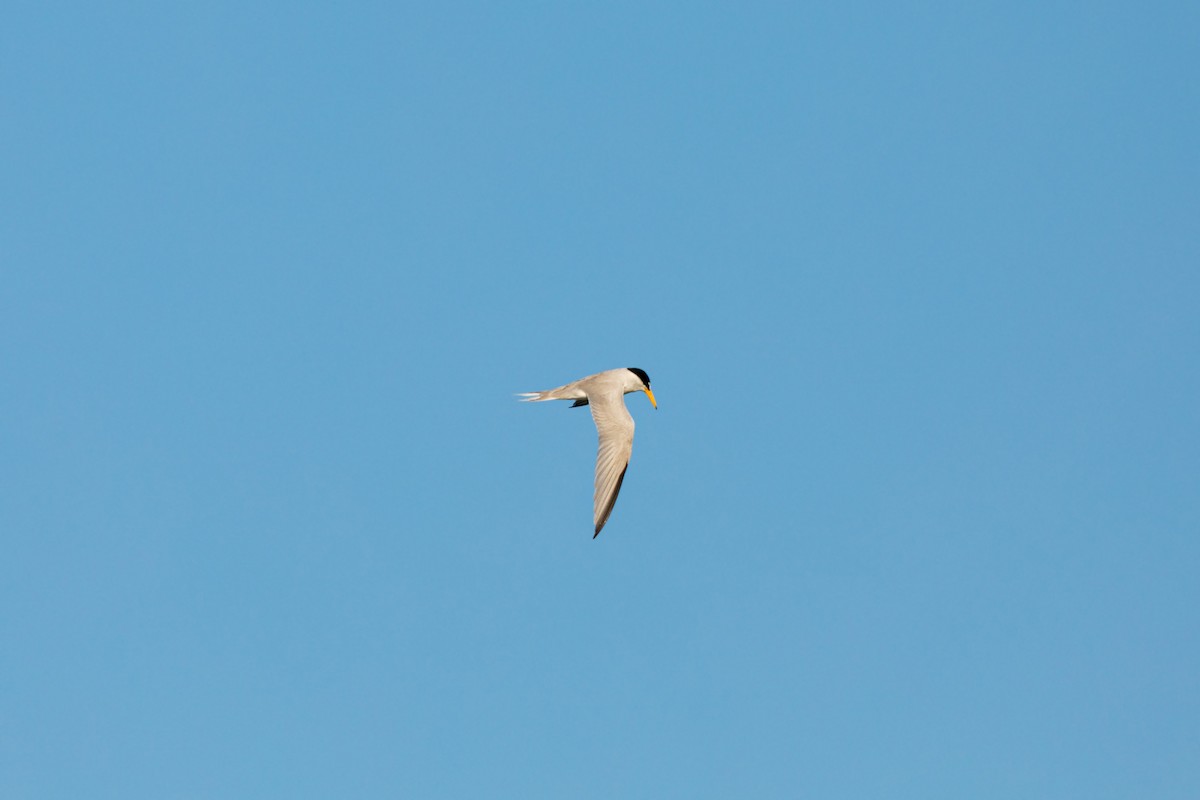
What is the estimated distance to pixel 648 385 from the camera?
36781mm

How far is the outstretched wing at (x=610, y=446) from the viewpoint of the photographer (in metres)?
28.6

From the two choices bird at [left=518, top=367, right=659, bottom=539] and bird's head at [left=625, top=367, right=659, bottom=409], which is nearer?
bird at [left=518, top=367, right=659, bottom=539]

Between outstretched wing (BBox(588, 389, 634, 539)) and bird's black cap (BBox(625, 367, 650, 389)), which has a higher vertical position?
bird's black cap (BBox(625, 367, 650, 389))

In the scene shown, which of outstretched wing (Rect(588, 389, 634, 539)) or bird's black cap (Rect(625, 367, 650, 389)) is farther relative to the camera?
bird's black cap (Rect(625, 367, 650, 389))

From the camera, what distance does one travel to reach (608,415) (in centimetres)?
3212

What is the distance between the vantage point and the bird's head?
35.8 metres

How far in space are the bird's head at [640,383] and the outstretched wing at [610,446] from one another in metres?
1.75

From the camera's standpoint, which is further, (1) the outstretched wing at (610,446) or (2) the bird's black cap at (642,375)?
(2) the bird's black cap at (642,375)

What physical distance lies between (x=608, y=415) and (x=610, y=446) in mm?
1579

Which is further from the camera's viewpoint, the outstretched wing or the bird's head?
the bird's head

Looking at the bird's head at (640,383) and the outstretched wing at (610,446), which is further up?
the bird's head at (640,383)

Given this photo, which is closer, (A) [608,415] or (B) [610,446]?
(B) [610,446]

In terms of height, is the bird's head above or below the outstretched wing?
above

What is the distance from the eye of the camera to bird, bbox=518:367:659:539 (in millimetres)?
28984
